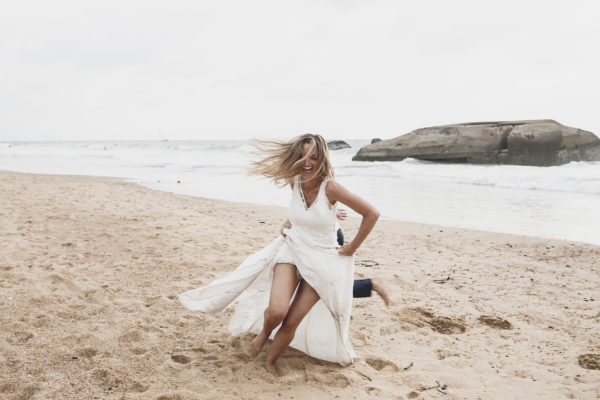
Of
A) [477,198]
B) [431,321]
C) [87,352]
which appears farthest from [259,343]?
[477,198]

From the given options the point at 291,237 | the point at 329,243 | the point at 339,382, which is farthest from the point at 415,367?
the point at 291,237

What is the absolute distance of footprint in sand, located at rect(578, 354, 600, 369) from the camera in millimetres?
3250

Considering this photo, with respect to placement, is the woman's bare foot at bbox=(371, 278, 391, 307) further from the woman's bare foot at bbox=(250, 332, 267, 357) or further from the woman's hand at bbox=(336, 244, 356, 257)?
the woman's bare foot at bbox=(250, 332, 267, 357)

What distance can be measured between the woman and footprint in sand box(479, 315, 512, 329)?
63.8 inches

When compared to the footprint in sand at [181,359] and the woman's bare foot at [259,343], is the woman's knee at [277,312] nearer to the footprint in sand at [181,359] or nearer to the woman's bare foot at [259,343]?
the woman's bare foot at [259,343]

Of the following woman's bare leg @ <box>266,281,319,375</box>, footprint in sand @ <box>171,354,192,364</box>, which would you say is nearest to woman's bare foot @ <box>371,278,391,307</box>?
woman's bare leg @ <box>266,281,319,375</box>

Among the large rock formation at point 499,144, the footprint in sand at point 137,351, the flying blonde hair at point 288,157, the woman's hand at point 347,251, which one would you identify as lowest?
the footprint in sand at point 137,351

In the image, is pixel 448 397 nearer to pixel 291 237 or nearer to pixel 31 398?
pixel 291 237

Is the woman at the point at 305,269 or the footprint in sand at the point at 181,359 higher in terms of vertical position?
the woman at the point at 305,269

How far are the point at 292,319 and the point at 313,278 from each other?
0.34 meters

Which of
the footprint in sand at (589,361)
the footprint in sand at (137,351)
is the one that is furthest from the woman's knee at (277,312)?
the footprint in sand at (589,361)

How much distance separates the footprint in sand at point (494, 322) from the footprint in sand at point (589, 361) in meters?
0.66

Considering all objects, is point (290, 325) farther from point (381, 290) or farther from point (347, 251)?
point (381, 290)

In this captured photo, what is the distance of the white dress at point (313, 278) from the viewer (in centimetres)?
308
